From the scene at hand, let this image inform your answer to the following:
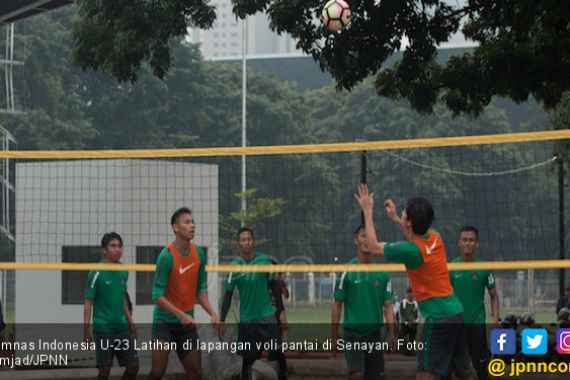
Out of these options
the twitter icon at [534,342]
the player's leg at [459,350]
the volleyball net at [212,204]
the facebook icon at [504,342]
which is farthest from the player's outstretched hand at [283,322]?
the player's leg at [459,350]

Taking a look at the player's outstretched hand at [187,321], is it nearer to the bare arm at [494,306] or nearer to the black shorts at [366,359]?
the black shorts at [366,359]

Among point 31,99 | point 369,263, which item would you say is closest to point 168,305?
point 369,263

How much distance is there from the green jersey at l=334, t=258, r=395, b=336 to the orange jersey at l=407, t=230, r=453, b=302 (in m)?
2.17

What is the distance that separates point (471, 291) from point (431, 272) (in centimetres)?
327

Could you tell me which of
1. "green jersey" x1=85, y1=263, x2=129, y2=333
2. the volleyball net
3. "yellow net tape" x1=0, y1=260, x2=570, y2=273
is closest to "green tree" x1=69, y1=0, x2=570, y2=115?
the volleyball net

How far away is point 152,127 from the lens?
75188mm

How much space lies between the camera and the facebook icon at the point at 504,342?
1662 cm

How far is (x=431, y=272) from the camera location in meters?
10.4

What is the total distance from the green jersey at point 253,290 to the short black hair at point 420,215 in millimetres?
3781

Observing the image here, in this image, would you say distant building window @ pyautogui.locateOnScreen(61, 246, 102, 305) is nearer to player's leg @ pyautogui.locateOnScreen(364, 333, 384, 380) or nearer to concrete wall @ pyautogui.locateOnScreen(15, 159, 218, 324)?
concrete wall @ pyautogui.locateOnScreen(15, 159, 218, 324)

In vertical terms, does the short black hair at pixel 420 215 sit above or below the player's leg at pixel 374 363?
above

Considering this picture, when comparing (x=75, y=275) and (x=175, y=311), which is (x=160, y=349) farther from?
(x=75, y=275)

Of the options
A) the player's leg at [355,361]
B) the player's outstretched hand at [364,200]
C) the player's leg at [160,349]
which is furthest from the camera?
the player's leg at [355,361]

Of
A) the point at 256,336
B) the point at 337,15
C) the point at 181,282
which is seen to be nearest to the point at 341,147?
the point at 256,336
